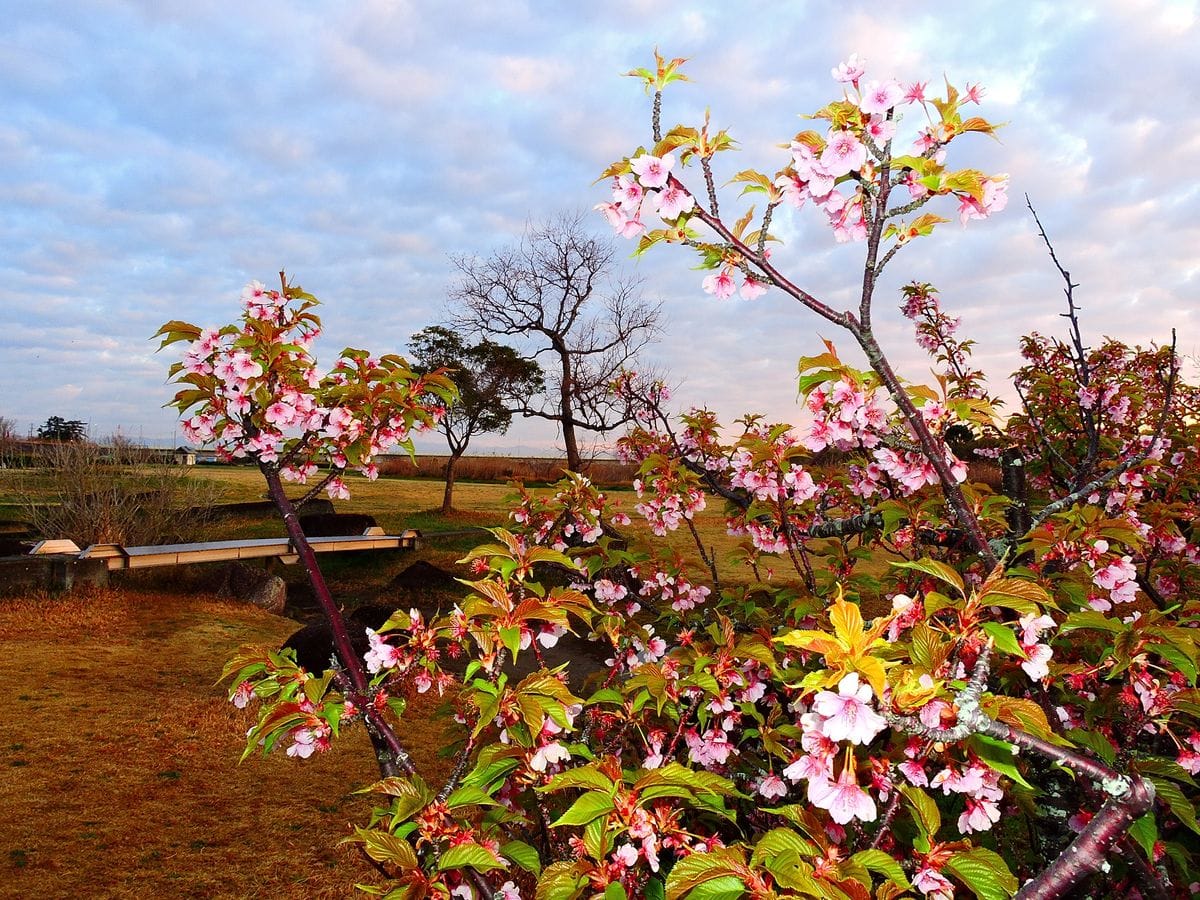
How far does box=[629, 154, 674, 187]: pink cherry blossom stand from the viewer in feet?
4.82

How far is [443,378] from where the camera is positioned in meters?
2.87

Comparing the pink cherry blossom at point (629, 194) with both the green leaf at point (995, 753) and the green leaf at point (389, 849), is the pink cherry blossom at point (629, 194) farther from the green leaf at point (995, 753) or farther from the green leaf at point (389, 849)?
the green leaf at point (389, 849)

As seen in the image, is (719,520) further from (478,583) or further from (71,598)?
(478,583)

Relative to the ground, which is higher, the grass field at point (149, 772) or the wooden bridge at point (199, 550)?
the wooden bridge at point (199, 550)

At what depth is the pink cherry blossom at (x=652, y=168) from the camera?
1.47 metres

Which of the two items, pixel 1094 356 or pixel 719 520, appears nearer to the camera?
pixel 1094 356

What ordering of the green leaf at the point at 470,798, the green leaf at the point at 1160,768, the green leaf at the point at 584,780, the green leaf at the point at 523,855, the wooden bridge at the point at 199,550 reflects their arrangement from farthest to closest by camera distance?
the wooden bridge at the point at 199,550 → the green leaf at the point at 1160,768 → the green leaf at the point at 523,855 → the green leaf at the point at 470,798 → the green leaf at the point at 584,780

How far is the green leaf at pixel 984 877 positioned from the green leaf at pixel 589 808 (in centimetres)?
57

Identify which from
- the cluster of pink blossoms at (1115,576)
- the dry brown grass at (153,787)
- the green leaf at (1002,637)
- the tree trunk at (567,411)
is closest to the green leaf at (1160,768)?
the cluster of pink blossoms at (1115,576)

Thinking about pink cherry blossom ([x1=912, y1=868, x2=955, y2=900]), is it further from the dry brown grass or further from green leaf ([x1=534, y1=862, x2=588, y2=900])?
the dry brown grass

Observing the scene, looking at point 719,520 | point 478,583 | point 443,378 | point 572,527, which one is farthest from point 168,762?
point 719,520

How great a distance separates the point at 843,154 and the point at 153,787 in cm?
519

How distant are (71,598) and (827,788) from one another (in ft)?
34.0

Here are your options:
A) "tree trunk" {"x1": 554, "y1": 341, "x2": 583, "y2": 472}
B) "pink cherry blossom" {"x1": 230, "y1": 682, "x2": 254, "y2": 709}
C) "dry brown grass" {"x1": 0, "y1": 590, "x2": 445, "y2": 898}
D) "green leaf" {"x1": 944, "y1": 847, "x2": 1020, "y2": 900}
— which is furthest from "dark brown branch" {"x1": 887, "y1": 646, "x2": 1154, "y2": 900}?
"tree trunk" {"x1": 554, "y1": 341, "x2": 583, "y2": 472}
